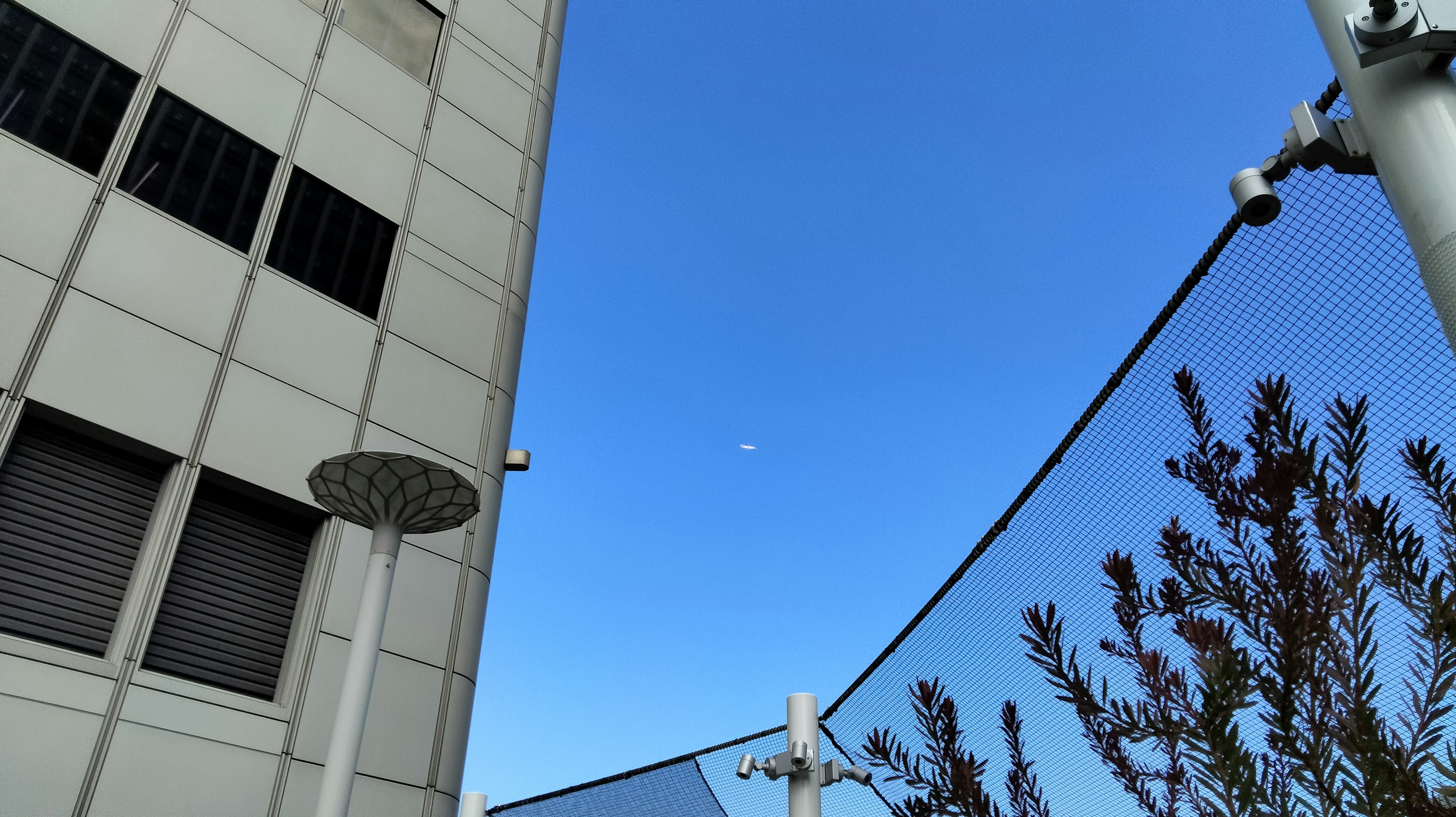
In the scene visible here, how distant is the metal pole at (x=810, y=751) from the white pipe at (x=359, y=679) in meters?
2.80

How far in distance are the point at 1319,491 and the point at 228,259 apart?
19.5ft

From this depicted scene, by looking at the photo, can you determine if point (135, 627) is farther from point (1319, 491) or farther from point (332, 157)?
point (1319, 491)

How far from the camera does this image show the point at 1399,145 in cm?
140

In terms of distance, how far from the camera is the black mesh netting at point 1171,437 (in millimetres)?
2783

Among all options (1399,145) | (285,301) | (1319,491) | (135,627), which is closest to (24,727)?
(135,627)

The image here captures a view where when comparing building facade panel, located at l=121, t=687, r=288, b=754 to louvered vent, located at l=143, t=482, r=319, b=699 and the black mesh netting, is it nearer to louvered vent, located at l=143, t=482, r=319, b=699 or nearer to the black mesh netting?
louvered vent, located at l=143, t=482, r=319, b=699

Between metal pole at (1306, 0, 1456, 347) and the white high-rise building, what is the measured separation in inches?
208

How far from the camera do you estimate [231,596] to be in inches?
214

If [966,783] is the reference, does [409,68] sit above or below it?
above

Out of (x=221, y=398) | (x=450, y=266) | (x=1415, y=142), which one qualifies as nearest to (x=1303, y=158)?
(x=1415, y=142)

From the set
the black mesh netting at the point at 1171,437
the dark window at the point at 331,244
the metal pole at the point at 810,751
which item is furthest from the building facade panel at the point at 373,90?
the black mesh netting at the point at 1171,437

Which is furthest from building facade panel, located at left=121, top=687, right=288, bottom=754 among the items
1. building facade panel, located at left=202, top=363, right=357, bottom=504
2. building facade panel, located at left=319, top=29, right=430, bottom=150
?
building facade panel, located at left=319, top=29, right=430, bottom=150

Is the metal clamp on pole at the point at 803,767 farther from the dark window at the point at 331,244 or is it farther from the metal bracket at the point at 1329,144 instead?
the metal bracket at the point at 1329,144

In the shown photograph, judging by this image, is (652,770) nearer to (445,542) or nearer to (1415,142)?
(445,542)
